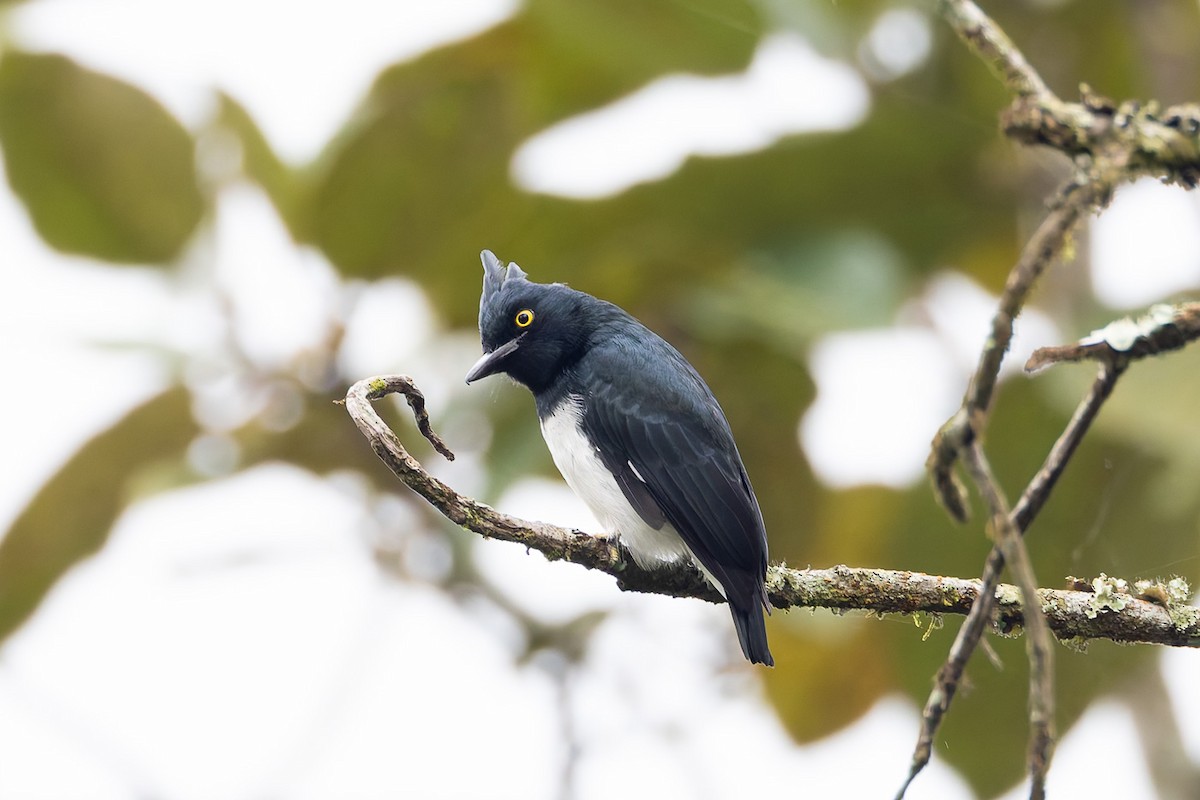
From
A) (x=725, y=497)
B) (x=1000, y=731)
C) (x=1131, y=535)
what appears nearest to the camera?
(x=725, y=497)

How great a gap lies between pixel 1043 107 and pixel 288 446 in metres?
3.58

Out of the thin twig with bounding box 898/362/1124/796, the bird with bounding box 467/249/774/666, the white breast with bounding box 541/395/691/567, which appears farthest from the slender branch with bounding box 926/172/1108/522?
the white breast with bounding box 541/395/691/567

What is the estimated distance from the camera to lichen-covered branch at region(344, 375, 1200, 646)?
7.83ft

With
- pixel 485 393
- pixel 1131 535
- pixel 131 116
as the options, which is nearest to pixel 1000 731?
pixel 1131 535

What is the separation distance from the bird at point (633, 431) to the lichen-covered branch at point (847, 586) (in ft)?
0.64

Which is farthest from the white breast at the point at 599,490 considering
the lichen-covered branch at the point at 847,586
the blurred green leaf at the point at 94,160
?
the blurred green leaf at the point at 94,160

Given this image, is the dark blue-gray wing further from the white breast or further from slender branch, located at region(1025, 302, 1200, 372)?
slender branch, located at region(1025, 302, 1200, 372)

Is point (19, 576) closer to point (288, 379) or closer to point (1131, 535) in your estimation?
point (288, 379)

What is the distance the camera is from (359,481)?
4.65m

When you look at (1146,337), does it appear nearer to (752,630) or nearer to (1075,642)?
(1075,642)

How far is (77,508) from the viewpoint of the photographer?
4.53 m

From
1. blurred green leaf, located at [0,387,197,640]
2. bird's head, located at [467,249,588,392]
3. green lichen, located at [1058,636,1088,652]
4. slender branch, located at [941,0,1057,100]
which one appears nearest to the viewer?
slender branch, located at [941,0,1057,100]

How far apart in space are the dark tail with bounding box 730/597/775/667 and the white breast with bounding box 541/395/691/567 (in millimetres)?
391

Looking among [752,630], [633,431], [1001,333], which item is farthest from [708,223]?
[1001,333]
